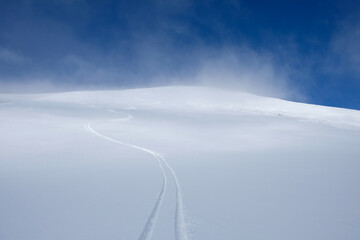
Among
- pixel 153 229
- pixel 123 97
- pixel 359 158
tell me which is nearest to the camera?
pixel 153 229

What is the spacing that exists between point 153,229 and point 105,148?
7.07 metres

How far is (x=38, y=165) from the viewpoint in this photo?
7242mm

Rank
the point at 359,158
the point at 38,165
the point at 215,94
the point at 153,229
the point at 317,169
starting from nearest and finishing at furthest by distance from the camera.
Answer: the point at 153,229, the point at 38,165, the point at 317,169, the point at 359,158, the point at 215,94

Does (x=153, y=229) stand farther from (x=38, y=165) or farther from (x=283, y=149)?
(x=283, y=149)

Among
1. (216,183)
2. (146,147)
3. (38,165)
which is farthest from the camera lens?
(146,147)

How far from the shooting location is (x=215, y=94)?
48.3 meters

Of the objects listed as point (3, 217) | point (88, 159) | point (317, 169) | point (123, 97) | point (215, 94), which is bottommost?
point (3, 217)

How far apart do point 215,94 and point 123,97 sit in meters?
19.4

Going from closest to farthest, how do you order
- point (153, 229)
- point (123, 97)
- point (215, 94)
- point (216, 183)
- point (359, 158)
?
point (153, 229)
point (216, 183)
point (359, 158)
point (123, 97)
point (215, 94)

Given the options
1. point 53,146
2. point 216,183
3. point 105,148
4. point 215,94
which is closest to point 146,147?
point 105,148

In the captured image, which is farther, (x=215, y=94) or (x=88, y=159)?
(x=215, y=94)

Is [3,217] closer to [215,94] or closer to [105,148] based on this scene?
[105,148]

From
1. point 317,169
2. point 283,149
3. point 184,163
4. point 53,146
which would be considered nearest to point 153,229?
point 184,163

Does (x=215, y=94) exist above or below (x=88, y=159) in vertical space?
above
